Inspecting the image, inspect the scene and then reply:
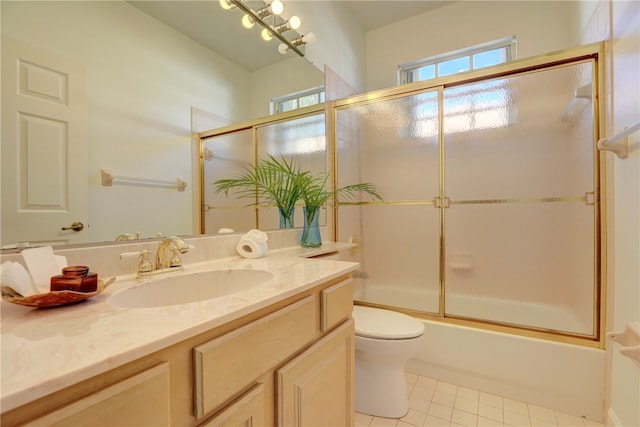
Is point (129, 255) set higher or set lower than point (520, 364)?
higher

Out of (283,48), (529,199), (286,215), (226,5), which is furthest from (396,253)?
(226,5)

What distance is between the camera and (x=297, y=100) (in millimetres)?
1746

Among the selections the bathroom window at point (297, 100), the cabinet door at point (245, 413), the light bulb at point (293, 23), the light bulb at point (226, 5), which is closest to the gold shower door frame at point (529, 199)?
the bathroom window at point (297, 100)

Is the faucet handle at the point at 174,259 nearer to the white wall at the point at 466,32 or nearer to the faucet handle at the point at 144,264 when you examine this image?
→ the faucet handle at the point at 144,264

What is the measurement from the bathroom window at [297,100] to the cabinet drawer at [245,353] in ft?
3.86

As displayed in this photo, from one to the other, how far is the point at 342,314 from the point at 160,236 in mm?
669

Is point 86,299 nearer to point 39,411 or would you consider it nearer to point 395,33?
point 39,411

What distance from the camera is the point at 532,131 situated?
176cm

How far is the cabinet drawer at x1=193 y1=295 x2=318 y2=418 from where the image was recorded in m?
0.49

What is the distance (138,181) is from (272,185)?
664 mm

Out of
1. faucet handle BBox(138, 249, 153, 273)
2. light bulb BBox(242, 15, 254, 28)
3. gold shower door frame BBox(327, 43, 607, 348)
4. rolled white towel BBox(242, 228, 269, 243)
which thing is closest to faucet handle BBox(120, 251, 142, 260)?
faucet handle BBox(138, 249, 153, 273)

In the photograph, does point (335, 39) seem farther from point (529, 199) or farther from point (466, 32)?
point (529, 199)

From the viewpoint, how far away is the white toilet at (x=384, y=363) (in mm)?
1303

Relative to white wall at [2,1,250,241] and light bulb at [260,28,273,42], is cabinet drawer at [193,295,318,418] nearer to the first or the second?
white wall at [2,1,250,241]
